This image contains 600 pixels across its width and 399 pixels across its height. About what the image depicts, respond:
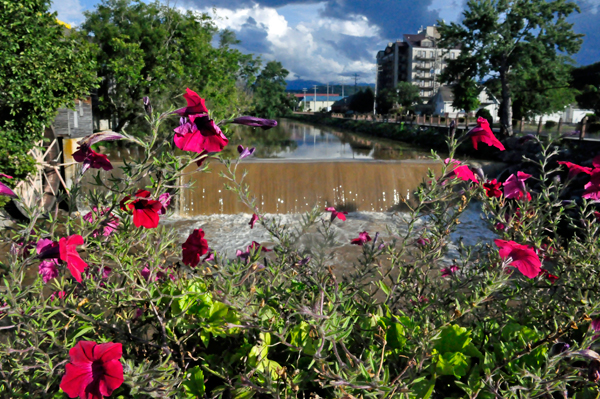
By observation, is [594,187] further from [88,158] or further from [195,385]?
[88,158]

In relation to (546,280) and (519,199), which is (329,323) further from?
(519,199)

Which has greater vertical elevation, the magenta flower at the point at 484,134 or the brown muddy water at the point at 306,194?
the magenta flower at the point at 484,134

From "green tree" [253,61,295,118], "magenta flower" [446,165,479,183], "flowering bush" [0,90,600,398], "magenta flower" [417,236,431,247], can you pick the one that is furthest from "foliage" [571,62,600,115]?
"flowering bush" [0,90,600,398]

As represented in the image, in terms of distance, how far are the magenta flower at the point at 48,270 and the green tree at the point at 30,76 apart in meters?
8.60

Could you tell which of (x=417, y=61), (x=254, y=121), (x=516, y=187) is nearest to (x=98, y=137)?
(x=254, y=121)

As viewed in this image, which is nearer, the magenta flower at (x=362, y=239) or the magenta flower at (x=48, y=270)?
the magenta flower at (x=48, y=270)

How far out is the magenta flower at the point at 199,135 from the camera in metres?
1.20

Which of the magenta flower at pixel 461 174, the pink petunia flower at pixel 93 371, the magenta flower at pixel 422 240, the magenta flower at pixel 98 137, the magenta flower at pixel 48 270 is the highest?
the magenta flower at pixel 98 137

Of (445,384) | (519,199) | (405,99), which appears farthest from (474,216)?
(405,99)

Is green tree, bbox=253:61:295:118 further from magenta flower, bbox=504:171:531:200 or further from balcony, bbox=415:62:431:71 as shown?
magenta flower, bbox=504:171:531:200

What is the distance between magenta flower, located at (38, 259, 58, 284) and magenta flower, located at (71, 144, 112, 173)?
0.35 metres

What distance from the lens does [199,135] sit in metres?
1.23

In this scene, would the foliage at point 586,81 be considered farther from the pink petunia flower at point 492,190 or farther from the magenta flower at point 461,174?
the magenta flower at point 461,174

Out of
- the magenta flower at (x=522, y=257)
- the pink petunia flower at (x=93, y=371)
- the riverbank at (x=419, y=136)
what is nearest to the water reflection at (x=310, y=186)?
the riverbank at (x=419, y=136)
